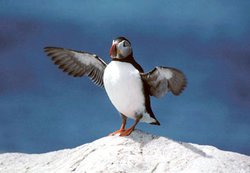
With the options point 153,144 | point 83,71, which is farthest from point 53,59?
point 153,144

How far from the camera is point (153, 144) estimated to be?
523cm

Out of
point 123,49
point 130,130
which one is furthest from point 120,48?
point 130,130

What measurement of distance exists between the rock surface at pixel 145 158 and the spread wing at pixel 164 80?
1.53 ft

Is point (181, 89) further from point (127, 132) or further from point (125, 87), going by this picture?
point (127, 132)

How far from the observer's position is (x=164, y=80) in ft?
17.5

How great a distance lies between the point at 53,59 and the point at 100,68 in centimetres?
52

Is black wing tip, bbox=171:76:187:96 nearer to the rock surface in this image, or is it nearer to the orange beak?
the rock surface

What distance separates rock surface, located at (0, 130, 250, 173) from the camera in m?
4.83

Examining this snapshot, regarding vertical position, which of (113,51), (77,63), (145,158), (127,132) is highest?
(113,51)

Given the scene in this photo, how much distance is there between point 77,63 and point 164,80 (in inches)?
41.5

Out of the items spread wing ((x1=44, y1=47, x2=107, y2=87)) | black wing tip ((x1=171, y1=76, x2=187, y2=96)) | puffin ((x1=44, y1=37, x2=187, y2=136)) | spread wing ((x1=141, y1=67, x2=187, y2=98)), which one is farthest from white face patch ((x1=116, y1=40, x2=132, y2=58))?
black wing tip ((x1=171, y1=76, x2=187, y2=96))

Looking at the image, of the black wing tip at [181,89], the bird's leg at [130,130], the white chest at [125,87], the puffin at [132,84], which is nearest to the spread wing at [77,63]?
the puffin at [132,84]

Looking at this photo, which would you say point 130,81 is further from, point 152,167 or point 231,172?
point 231,172

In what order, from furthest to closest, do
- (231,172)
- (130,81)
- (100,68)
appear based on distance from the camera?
1. (100,68)
2. (130,81)
3. (231,172)
